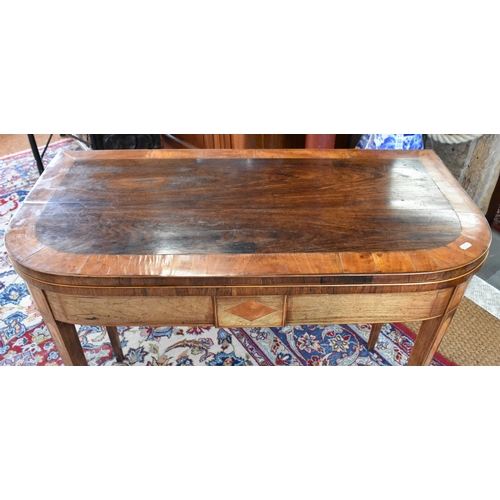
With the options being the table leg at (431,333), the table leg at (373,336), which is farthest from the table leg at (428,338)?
the table leg at (373,336)

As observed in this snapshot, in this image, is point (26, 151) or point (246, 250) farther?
point (26, 151)

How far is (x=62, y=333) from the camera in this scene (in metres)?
1.17

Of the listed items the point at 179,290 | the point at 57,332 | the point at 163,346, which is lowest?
the point at 163,346

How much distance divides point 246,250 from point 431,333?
0.61 meters

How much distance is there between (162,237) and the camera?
1.12 m

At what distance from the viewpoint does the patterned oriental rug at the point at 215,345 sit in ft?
5.40

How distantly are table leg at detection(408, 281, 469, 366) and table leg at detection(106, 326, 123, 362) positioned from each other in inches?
41.5

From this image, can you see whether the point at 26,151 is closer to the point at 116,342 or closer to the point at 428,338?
the point at 116,342

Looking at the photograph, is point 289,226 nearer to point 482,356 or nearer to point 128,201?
point 128,201

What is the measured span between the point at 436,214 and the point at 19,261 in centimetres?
116

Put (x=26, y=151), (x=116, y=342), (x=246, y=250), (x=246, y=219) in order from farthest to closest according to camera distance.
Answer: (x=26, y=151)
(x=116, y=342)
(x=246, y=219)
(x=246, y=250)

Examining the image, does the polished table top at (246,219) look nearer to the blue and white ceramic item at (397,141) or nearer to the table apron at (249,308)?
the table apron at (249,308)

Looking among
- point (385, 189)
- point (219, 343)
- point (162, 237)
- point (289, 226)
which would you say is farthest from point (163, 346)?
point (385, 189)

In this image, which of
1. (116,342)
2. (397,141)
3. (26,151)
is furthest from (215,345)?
(26,151)
